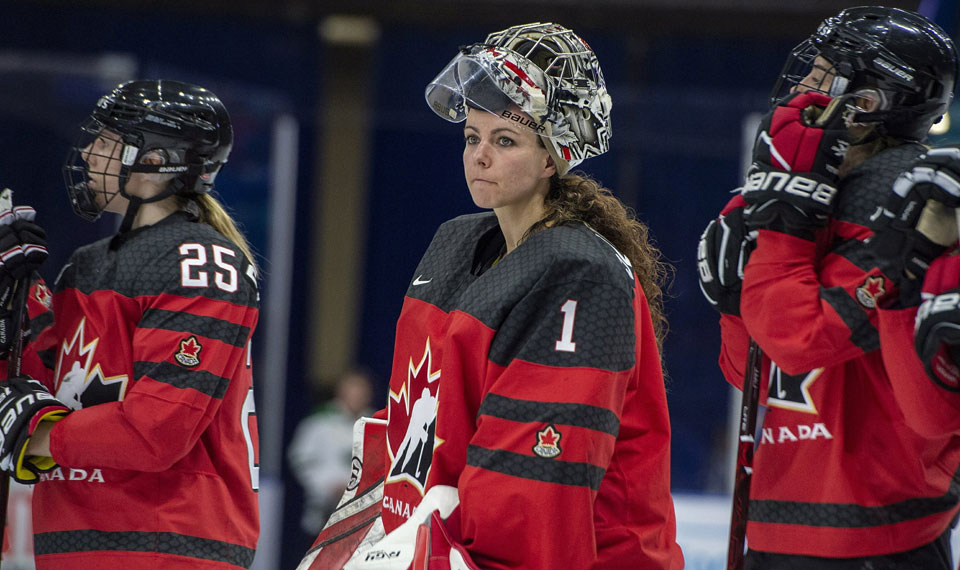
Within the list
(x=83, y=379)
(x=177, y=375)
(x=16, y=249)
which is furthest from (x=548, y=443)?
(x=16, y=249)

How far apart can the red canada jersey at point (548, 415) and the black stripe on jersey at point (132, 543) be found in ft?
1.89

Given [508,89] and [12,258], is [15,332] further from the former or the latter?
[508,89]

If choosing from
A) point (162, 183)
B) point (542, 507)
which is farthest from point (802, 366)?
point (162, 183)

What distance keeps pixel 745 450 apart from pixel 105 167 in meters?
1.67

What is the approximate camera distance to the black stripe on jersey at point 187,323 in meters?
2.45

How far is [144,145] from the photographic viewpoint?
2.67 metres

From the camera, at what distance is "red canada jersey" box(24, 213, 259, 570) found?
2406 mm

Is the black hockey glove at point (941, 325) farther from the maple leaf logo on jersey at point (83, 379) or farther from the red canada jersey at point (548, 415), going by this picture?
the maple leaf logo on jersey at point (83, 379)

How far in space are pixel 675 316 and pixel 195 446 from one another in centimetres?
503

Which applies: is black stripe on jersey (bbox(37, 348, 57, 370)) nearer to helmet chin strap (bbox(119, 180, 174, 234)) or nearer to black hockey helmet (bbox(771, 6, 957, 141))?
helmet chin strap (bbox(119, 180, 174, 234))

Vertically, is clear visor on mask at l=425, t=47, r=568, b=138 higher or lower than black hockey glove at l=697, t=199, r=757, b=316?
higher

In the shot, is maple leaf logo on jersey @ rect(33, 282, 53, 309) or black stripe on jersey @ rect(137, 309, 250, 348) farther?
maple leaf logo on jersey @ rect(33, 282, 53, 309)

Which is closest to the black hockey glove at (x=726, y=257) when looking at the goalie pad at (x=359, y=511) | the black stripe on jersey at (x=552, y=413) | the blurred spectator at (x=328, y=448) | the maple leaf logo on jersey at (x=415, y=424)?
the black stripe on jersey at (x=552, y=413)

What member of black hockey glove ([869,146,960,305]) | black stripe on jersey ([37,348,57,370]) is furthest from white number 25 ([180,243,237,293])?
black hockey glove ([869,146,960,305])
